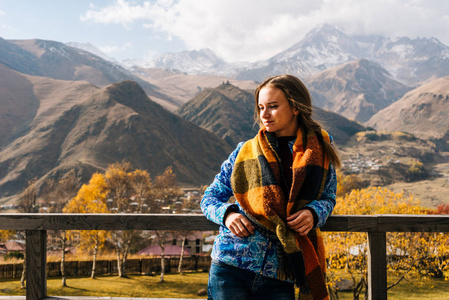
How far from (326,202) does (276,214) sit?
0.37 metres

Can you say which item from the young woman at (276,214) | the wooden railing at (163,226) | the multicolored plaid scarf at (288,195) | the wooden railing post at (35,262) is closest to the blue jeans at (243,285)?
the young woman at (276,214)

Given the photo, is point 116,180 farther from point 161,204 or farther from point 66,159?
point 66,159

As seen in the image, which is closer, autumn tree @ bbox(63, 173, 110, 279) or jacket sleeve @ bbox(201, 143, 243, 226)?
jacket sleeve @ bbox(201, 143, 243, 226)

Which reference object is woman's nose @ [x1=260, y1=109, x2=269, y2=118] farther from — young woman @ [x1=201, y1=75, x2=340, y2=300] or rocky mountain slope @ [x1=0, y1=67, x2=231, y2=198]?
rocky mountain slope @ [x1=0, y1=67, x2=231, y2=198]

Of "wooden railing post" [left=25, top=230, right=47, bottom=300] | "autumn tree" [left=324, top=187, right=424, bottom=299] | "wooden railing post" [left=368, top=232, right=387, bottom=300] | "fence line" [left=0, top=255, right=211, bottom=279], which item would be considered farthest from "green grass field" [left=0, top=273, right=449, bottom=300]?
"wooden railing post" [left=25, top=230, right=47, bottom=300]

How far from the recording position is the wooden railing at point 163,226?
8.86 feet

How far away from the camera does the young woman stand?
2121 millimetres

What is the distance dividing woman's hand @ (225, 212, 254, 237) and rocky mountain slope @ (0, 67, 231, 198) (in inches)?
Result: 4074

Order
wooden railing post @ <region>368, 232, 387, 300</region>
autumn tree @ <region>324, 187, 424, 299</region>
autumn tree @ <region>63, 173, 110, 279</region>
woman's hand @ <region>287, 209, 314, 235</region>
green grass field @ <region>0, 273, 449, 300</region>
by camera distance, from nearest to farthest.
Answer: woman's hand @ <region>287, 209, 314, 235</region> → wooden railing post @ <region>368, 232, 387, 300</region> → autumn tree @ <region>324, 187, 424, 299</region> → green grass field @ <region>0, 273, 449, 300</region> → autumn tree @ <region>63, 173, 110, 279</region>

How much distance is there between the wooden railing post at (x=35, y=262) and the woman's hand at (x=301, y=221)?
6.45ft

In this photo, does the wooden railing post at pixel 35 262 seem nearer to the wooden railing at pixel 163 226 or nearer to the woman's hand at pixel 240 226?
the wooden railing at pixel 163 226

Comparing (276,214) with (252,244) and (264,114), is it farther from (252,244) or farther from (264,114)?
(264,114)

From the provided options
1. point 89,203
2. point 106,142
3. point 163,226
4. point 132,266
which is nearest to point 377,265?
point 163,226

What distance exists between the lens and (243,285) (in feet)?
Result: 7.13
